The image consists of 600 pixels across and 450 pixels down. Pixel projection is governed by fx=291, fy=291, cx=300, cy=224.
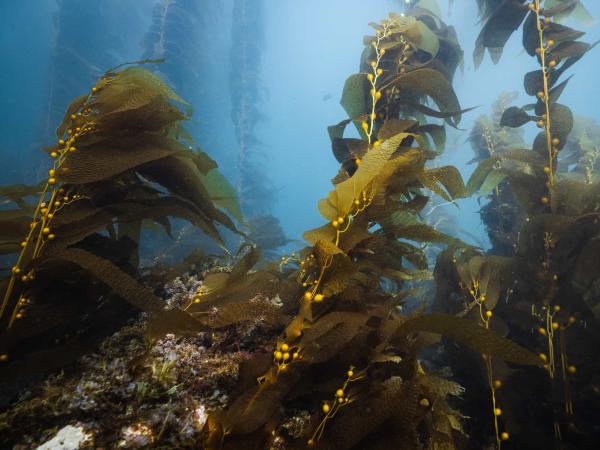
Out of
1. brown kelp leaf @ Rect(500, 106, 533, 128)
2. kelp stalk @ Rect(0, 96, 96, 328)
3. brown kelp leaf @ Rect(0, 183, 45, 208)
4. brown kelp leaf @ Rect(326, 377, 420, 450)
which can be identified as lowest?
brown kelp leaf @ Rect(326, 377, 420, 450)

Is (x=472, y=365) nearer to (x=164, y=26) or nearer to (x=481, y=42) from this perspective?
(x=481, y=42)

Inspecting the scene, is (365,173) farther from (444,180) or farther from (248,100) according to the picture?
(248,100)

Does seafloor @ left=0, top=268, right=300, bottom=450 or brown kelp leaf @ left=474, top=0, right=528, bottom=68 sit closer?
seafloor @ left=0, top=268, right=300, bottom=450


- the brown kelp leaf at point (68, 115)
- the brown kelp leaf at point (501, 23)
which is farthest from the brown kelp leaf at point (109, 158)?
the brown kelp leaf at point (501, 23)

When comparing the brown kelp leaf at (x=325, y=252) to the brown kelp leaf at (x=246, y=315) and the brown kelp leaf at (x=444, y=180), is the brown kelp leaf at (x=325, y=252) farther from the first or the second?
the brown kelp leaf at (x=444, y=180)

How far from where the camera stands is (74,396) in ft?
3.10

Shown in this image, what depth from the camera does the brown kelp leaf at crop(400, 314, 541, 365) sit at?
812 millimetres

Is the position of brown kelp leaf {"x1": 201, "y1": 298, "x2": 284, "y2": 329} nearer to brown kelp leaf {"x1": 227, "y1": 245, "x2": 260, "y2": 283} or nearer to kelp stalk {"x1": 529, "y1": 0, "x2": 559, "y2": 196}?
brown kelp leaf {"x1": 227, "y1": 245, "x2": 260, "y2": 283}

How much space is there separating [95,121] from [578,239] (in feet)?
8.81

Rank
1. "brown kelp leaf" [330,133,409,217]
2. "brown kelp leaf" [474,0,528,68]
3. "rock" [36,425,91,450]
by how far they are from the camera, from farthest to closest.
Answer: "brown kelp leaf" [474,0,528,68]
"brown kelp leaf" [330,133,409,217]
"rock" [36,425,91,450]

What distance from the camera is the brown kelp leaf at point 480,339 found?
812mm

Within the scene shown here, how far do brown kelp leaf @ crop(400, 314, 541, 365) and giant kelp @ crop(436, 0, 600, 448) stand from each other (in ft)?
2.36

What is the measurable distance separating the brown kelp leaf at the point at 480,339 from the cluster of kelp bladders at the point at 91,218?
80cm

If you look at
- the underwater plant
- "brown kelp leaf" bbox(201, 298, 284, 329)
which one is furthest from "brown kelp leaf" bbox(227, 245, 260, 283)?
the underwater plant
